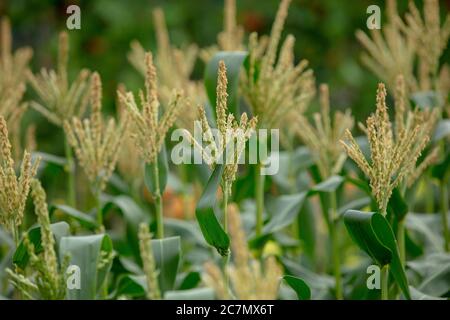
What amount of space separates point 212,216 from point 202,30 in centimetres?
254

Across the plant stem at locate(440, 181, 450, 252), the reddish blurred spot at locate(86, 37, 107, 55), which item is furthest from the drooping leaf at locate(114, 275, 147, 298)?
the reddish blurred spot at locate(86, 37, 107, 55)

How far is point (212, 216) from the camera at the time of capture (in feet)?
4.66

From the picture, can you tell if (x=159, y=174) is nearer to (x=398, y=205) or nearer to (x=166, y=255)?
(x=166, y=255)

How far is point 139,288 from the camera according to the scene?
169 centimetres

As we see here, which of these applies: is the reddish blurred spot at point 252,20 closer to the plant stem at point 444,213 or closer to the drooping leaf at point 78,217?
the plant stem at point 444,213

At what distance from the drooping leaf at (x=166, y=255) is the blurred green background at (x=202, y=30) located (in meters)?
2.05

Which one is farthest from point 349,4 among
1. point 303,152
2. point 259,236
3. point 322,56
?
point 259,236

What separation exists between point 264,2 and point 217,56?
218 centimetres

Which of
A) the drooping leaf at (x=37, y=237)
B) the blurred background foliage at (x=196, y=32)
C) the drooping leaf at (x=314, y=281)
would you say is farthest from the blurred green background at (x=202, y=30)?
the drooping leaf at (x=37, y=237)

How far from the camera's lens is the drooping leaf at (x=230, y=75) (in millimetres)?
1669

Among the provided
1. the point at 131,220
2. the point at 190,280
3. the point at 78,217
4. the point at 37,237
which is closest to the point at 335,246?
the point at 190,280

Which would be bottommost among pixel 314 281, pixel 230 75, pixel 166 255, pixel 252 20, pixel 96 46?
pixel 314 281

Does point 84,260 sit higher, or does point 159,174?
point 159,174

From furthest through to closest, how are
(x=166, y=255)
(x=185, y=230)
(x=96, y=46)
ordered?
(x=96, y=46) → (x=185, y=230) → (x=166, y=255)
